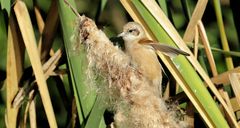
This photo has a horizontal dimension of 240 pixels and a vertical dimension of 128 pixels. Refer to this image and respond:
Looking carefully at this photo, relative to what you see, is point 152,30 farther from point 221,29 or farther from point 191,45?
point 221,29

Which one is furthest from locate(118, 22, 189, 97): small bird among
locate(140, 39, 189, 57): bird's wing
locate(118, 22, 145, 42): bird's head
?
locate(140, 39, 189, 57): bird's wing

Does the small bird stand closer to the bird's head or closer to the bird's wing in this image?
the bird's head

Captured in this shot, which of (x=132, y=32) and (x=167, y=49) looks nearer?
(x=167, y=49)

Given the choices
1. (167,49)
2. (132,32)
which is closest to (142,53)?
(132,32)

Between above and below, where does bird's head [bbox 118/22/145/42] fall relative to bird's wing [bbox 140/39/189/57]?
above

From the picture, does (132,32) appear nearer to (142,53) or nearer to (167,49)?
(142,53)

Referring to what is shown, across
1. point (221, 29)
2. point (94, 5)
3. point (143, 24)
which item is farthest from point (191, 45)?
point (94, 5)

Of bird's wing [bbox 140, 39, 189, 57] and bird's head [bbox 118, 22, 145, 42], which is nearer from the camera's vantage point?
bird's wing [bbox 140, 39, 189, 57]

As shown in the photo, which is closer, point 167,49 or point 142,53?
point 167,49

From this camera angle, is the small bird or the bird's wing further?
the small bird
